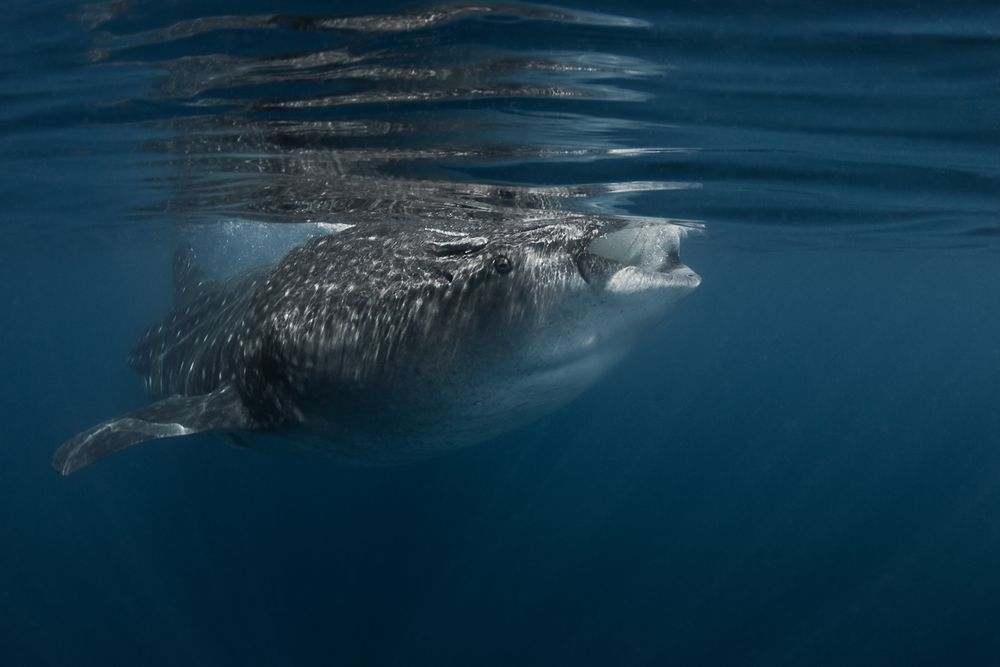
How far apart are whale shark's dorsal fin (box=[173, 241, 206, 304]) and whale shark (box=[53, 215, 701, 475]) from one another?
494 centimetres

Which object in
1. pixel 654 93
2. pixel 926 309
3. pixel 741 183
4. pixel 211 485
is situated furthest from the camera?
pixel 926 309

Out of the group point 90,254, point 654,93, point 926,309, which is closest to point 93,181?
point 654,93

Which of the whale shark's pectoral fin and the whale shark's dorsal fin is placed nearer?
the whale shark's pectoral fin

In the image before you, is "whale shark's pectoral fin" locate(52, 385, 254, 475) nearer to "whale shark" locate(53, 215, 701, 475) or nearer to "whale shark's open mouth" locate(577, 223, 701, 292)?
"whale shark" locate(53, 215, 701, 475)

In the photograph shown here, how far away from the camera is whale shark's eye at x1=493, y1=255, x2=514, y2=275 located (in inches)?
212

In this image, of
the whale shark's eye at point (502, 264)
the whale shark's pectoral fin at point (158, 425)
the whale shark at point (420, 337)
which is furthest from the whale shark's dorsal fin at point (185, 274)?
the whale shark's eye at point (502, 264)

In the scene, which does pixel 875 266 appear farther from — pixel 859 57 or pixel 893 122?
pixel 859 57

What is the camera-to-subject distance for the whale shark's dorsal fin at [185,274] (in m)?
11.6

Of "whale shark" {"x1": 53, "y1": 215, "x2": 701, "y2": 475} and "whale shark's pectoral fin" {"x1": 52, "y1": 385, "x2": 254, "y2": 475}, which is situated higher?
"whale shark" {"x1": 53, "y1": 215, "x2": 701, "y2": 475}

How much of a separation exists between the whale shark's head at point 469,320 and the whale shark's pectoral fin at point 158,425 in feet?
2.04

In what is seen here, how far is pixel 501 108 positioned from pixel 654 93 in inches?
68.3

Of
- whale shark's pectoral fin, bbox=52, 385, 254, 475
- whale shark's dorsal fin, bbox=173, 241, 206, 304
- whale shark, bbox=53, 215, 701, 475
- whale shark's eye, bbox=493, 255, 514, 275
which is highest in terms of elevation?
whale shark's eye, bbox=493, 255, 514, 275

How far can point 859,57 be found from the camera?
262 inches

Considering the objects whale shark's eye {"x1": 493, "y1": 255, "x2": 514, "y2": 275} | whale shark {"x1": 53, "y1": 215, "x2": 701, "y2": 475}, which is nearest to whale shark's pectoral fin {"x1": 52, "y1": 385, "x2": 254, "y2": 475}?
whale shark {"x1": 53, "y1": 215, "x2": 701, "y2": 475}
